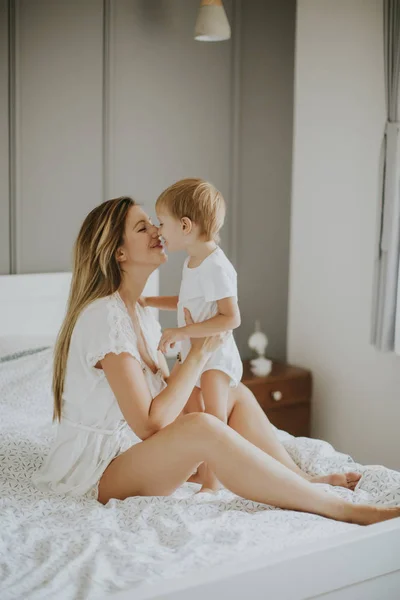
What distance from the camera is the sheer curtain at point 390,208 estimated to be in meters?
3.22

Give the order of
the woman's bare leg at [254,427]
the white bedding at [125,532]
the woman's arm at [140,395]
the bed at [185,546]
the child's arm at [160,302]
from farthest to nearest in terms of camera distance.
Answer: the child's arm at [160,302] < the woman's bare leg at [254,427] < the woman's arm at [140,395] < the white bedding at [125,532] < the bed at [185,546]

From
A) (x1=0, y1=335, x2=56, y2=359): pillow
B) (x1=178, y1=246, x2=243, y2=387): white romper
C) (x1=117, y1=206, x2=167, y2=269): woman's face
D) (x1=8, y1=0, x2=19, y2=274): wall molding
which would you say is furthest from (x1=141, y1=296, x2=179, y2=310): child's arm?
(x1=8, y1=0, x2=19, y2=274): wall molding

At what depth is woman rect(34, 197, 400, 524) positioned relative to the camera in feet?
6.25

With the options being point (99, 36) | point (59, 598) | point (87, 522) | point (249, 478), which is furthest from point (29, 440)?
point (99, 36)

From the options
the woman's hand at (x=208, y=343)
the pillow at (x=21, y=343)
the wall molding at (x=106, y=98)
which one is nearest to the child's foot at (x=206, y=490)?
the woman's hand at (x=208, y=343)

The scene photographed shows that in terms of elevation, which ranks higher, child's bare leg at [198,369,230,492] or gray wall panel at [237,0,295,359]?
gray wall panel at [237,0,295,359]

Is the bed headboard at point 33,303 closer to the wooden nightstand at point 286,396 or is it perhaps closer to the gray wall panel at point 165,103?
the gray wall panel at point 165,103

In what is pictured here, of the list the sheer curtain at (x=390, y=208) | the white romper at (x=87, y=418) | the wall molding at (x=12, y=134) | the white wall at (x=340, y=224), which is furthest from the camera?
the white wall at (x=340, y=224)

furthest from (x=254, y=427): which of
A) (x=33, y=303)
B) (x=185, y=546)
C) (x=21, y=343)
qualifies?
(x=33, y=303)

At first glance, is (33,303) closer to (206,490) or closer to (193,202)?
(193,202)

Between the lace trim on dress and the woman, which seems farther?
the lace trim on dress

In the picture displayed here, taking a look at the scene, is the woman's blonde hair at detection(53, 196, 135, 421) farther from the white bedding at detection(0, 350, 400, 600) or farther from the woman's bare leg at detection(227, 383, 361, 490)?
the woman's bare leg at detection(227, 383, 361, 490)

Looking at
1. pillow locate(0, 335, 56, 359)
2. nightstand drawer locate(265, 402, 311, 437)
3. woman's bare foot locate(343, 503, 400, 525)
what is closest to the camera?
woman's bare foot locate(343, 503, 400, 525)

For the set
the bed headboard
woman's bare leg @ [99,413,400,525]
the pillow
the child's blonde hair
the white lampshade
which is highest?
the white lampshade
